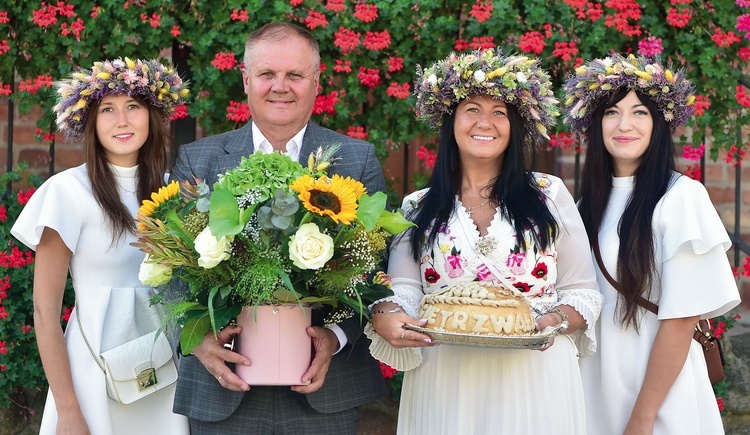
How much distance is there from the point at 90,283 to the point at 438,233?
1.35 metres

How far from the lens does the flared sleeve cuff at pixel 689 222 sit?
367 centimetres

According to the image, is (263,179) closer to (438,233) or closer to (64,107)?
(438,233)

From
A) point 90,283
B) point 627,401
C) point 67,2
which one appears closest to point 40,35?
point 67,2

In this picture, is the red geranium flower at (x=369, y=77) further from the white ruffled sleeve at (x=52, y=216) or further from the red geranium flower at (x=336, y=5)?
the white ruffled sleeve at (x=52, y=216)

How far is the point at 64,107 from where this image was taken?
3908 millimetres

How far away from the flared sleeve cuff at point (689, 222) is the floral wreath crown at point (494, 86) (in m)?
0.56

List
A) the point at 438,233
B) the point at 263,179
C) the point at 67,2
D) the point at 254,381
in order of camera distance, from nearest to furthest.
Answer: the point at 263,179 < the point at 254,381 < the point at 438,233 < the point at 67,2

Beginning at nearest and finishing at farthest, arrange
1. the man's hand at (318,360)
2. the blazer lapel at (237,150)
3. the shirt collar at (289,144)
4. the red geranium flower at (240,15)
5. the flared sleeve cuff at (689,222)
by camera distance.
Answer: the man's hand at (318,360)
the flared sleeve cuff at (689,222)
the blazer lapel at (237,150)
the shirt collar at (289,144)
the red geranium flower at (240,15)

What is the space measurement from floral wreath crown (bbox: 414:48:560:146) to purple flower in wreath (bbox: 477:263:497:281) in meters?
0.57

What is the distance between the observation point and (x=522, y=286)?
359cm

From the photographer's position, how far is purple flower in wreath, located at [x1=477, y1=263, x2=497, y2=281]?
3590 millimetres

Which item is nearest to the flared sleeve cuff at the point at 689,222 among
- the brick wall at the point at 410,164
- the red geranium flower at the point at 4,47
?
the brick wall at the point at 410,164

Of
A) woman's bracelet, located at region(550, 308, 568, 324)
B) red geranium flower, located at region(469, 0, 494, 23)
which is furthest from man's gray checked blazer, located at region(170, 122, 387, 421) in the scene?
red geranium flower, located at region(469, 0, 494, 23)

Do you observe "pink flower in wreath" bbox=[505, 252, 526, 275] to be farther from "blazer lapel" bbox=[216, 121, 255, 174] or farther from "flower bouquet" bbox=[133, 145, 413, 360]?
"blazer lapel" bbox=[216, 121, 255, 174]
